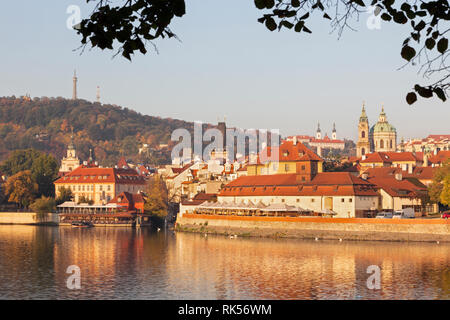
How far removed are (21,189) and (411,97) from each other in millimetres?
110633

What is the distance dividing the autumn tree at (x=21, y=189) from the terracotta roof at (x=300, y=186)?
124ft

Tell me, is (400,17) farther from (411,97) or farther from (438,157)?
(438,157)

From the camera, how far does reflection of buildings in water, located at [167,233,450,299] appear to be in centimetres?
3897

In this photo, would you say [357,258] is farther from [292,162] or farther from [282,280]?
[292,162]

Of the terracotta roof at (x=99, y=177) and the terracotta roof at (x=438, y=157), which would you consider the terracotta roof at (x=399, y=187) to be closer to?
the terracotta roof at (x=438, y=157)

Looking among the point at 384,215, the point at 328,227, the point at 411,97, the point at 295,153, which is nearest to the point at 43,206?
the point at 295,153

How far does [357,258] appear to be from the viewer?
54344 millimetres

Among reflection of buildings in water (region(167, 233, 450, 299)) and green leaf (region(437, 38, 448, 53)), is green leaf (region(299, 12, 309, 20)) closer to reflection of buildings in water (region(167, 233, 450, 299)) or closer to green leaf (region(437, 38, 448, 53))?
green leaf (region(437, 38, 448, 53))

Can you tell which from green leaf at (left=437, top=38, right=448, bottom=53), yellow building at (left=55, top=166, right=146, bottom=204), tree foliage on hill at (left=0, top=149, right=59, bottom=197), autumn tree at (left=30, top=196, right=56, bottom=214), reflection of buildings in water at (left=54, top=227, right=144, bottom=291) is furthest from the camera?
yellow building at (left=55, top=166, right=146, bottom=204)

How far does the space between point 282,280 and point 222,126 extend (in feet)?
467

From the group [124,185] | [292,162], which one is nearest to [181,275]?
[292,162]

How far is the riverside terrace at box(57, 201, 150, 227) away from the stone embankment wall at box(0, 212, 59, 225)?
1.41 meters

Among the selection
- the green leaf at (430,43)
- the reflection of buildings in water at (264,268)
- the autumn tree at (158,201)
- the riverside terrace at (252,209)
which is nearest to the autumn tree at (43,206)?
the autumn tree at (158,201)

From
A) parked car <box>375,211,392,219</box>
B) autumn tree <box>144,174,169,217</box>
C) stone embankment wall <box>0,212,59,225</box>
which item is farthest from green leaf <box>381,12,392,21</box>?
stone embankment wall <box>0,212,59,225</box>
